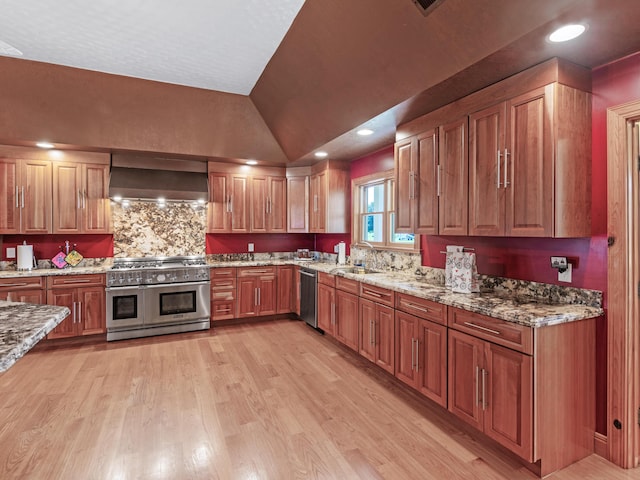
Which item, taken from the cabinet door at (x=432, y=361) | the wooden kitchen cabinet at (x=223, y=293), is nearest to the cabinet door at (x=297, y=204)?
the wooden kitchen cabinet at (x=223, y=293)

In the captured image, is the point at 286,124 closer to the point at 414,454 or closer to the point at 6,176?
the point at 6,176

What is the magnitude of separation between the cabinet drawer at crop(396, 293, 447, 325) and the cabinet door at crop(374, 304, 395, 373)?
0.17 m

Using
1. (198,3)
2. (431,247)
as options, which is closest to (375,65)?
(198,3)

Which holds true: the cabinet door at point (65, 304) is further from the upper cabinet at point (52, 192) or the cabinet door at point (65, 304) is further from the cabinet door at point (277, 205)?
the cabinet door at point (277, 205)

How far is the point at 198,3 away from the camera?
2.62 meters

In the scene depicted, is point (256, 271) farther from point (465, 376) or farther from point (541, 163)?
point (541, 163)

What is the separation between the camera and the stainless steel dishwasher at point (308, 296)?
458 cm

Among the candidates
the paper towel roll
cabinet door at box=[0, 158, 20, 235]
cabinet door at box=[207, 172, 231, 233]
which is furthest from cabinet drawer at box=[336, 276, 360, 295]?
cabinet door at box=[0, 158, 20, 235]

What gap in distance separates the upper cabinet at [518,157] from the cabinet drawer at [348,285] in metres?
1.10

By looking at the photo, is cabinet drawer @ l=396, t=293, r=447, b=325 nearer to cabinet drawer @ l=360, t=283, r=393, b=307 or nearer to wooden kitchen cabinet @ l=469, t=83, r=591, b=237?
cabinet drawer @ l=360, t=283, r=393, b=307

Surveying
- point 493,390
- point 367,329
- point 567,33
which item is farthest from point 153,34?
Answer: point 493,390

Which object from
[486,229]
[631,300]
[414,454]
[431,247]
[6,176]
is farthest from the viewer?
[6,176]

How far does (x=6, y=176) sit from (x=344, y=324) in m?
4.44

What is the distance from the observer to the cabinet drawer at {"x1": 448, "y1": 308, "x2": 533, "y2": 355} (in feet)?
6.24
